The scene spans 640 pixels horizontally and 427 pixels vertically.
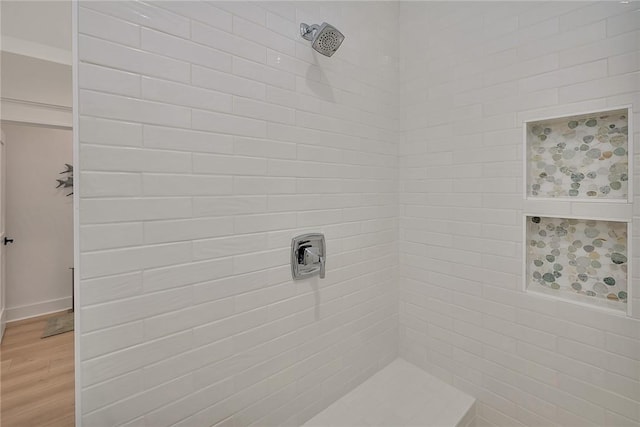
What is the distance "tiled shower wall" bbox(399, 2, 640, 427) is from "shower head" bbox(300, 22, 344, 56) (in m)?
0.67

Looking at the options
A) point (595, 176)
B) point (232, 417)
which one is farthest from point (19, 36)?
point (595, 176)

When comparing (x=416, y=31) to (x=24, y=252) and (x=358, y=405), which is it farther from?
(x=24, y=252)

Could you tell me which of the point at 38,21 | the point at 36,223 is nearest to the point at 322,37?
the point at 38,21

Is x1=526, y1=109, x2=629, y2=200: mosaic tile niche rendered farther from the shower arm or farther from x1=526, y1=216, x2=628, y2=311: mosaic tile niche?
the shower arm

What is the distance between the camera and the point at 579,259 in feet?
3.78

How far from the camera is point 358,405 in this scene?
4.53ft

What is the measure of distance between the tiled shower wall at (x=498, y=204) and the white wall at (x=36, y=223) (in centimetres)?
416

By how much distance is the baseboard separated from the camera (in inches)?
123

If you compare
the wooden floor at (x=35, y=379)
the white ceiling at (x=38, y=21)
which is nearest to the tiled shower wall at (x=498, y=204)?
the white ceiling at (x=38, y=21)

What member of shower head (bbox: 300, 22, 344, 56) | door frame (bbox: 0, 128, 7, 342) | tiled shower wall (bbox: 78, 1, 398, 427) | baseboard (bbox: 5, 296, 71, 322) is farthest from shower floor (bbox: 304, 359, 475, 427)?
Result: baseboard (bbox: 5, 296, 71, 322)

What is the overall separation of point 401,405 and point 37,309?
429 cm

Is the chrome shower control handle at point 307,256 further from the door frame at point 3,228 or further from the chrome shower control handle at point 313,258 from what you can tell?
the door frame at point 3,228

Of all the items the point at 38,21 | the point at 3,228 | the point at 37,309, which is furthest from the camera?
the point at 37,309

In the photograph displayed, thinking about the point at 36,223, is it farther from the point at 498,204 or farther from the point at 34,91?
the point at 498,204
